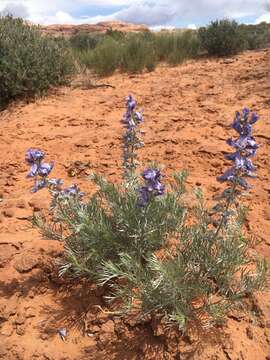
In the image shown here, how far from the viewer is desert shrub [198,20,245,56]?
10.4 metres

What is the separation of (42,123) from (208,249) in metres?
4.03

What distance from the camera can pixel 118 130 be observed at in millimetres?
5445

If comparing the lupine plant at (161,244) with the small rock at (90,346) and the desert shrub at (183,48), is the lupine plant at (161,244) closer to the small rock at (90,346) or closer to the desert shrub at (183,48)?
the small rock at (90,346)

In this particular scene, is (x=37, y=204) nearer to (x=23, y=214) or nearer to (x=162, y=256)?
(x=23, y=214)

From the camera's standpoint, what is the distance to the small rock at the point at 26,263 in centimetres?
324

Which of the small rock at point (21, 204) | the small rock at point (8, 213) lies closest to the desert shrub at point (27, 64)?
the small rock at point (21, 204)

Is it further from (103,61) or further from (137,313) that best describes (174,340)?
(103,61)

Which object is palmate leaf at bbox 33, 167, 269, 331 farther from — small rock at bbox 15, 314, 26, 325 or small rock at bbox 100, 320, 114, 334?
small rock at bbox 15, 314, 26, 325

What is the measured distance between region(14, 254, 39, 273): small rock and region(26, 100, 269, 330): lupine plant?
1.06ft

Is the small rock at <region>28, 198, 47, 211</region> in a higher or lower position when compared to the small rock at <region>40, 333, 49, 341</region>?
higher

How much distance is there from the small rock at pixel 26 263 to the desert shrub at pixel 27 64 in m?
4.40

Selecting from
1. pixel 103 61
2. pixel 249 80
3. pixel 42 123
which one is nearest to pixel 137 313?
pixel 42 123

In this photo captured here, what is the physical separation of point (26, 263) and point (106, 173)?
1.46 metres

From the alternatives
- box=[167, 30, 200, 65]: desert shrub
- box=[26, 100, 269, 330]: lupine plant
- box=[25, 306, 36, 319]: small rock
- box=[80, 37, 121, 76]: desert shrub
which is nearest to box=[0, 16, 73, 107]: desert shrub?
box=[80, 37, 121, 76]: desert shrub
